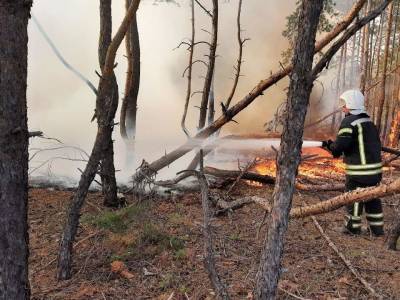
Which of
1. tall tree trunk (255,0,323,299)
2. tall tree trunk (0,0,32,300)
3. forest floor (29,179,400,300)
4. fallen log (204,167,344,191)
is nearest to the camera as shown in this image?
tall tree trunk (255,0,323,299)

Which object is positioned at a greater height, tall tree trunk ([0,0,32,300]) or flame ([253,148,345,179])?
tall tree trunk ([0,0,32,300])

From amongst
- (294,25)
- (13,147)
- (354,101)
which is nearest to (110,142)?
(13,147)

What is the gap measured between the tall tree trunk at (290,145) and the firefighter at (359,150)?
3.20m

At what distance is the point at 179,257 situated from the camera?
427 cm

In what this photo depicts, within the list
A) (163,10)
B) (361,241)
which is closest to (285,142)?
(361,241)

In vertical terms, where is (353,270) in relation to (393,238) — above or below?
below

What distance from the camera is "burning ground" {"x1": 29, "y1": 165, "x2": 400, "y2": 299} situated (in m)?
3.67

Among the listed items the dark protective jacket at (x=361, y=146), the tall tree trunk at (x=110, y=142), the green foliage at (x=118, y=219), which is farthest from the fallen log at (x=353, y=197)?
the tall tree trunk at (x=110, y=142)

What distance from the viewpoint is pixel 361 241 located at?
508cm

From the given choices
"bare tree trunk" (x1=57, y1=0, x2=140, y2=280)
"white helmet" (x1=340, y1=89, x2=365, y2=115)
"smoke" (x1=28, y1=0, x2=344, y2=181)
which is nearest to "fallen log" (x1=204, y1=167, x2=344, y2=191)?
"white helmet" (x1=340, y1=89, x2=365, y2=115)

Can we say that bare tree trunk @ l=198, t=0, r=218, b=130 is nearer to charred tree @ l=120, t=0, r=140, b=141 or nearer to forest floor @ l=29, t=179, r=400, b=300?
charred tree @ l=120, t=0, r=140, b=141

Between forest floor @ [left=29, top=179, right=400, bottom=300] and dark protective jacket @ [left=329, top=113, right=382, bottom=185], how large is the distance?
837 millimetres

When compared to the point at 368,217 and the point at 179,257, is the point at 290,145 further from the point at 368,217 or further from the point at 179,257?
the point at 368,217

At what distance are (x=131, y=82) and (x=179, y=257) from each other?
4.37 metres
